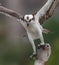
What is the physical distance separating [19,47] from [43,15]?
5.32 metres

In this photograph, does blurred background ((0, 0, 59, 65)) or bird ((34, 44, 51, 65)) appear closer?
bird ((34, 44, 51, 65))

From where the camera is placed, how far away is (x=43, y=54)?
1.88 meters

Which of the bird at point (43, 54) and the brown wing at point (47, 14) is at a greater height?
the brown wing at point (47, 14)

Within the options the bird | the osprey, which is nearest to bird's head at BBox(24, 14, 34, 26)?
the osprey

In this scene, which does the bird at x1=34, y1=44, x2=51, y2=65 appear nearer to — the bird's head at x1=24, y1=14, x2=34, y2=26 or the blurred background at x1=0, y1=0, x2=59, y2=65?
the bird's head at x1=24, y1=14, x2=34, y2=26

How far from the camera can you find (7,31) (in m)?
8.29

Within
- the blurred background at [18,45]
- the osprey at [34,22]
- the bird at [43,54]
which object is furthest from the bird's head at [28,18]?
the blurred background at [18,45]

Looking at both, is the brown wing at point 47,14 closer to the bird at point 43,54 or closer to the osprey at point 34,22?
the osprey at point 34,22

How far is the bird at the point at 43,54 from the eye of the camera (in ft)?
6.10

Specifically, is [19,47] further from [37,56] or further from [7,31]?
[37,56]

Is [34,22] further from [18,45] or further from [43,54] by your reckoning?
[18,45]

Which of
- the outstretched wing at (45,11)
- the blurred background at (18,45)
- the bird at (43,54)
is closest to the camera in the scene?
the bird at (43,54)

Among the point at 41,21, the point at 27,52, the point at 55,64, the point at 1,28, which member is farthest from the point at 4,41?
the point at 41,21

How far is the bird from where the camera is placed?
186cm
